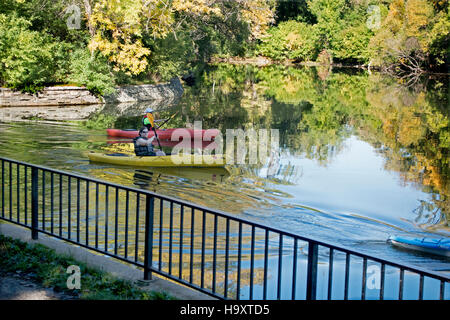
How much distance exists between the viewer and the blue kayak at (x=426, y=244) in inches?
410

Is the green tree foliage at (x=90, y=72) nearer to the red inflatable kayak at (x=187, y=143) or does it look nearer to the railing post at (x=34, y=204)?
the red inflatable kayak at (x=187, y=143)

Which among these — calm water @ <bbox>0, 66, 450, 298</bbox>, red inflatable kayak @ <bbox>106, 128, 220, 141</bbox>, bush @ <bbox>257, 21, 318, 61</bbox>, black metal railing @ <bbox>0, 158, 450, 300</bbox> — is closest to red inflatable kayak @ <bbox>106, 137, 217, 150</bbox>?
red inflatable kayak @ <bbox>106, 128, 220, 141</bbox>

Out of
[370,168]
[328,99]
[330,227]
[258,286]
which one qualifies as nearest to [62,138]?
[370,168]

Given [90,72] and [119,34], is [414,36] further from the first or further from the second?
[90,72]

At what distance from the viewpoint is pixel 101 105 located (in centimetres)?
3562

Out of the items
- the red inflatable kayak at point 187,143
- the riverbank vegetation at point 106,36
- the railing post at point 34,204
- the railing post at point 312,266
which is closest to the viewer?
the railing post at point 312,266

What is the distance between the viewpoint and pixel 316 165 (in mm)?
19688

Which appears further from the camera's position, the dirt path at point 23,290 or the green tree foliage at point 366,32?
the green tree foliage at point 366,32

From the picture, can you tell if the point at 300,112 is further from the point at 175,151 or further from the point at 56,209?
the point at 56,209

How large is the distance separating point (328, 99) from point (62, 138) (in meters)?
25.1

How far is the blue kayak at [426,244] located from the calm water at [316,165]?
186 millimetres

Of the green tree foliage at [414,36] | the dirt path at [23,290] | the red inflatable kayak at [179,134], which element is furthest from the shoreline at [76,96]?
the green tree foliage at [414,36]

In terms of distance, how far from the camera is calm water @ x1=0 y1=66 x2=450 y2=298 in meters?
12.9
